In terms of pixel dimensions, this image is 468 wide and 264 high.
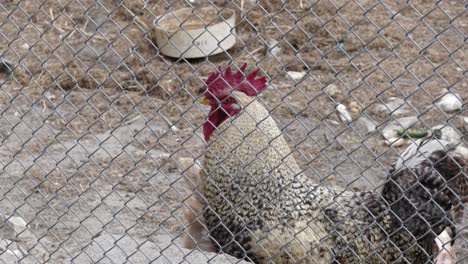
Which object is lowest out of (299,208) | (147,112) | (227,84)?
(147,112)

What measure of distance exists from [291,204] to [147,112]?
2.32 m

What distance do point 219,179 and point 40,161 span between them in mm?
1727

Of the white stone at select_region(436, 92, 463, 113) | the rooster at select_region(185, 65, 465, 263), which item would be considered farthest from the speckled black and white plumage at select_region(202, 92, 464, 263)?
the white stone at select_region(436, 92, 463, 113)

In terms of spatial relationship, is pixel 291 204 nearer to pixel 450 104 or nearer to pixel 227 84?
pixel 227 84

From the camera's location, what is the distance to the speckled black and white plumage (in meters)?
3.60

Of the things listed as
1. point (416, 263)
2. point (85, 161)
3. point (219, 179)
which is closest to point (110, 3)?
point (85, 161)

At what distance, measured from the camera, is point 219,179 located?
13.4 feet

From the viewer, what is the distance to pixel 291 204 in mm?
3861

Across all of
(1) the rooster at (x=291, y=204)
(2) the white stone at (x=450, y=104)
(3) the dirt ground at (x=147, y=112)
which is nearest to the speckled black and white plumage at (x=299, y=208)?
(1) the rooster at (x=291, y=204)

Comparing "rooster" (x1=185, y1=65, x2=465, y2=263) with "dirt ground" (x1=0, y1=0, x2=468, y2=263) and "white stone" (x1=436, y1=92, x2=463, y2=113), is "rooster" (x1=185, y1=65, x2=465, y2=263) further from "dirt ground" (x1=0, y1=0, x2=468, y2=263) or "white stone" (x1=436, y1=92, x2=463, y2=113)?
"white stone" (x1=436, y1=92, x2=463, y2=113)

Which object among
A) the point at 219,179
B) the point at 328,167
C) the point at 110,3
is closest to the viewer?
the point at 219,179

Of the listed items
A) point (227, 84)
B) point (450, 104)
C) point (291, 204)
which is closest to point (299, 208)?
point (291, 204)

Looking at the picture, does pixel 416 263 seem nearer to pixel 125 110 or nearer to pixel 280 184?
pixel 280 184

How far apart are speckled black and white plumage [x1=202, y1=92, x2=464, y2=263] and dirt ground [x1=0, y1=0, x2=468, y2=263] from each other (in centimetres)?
24
